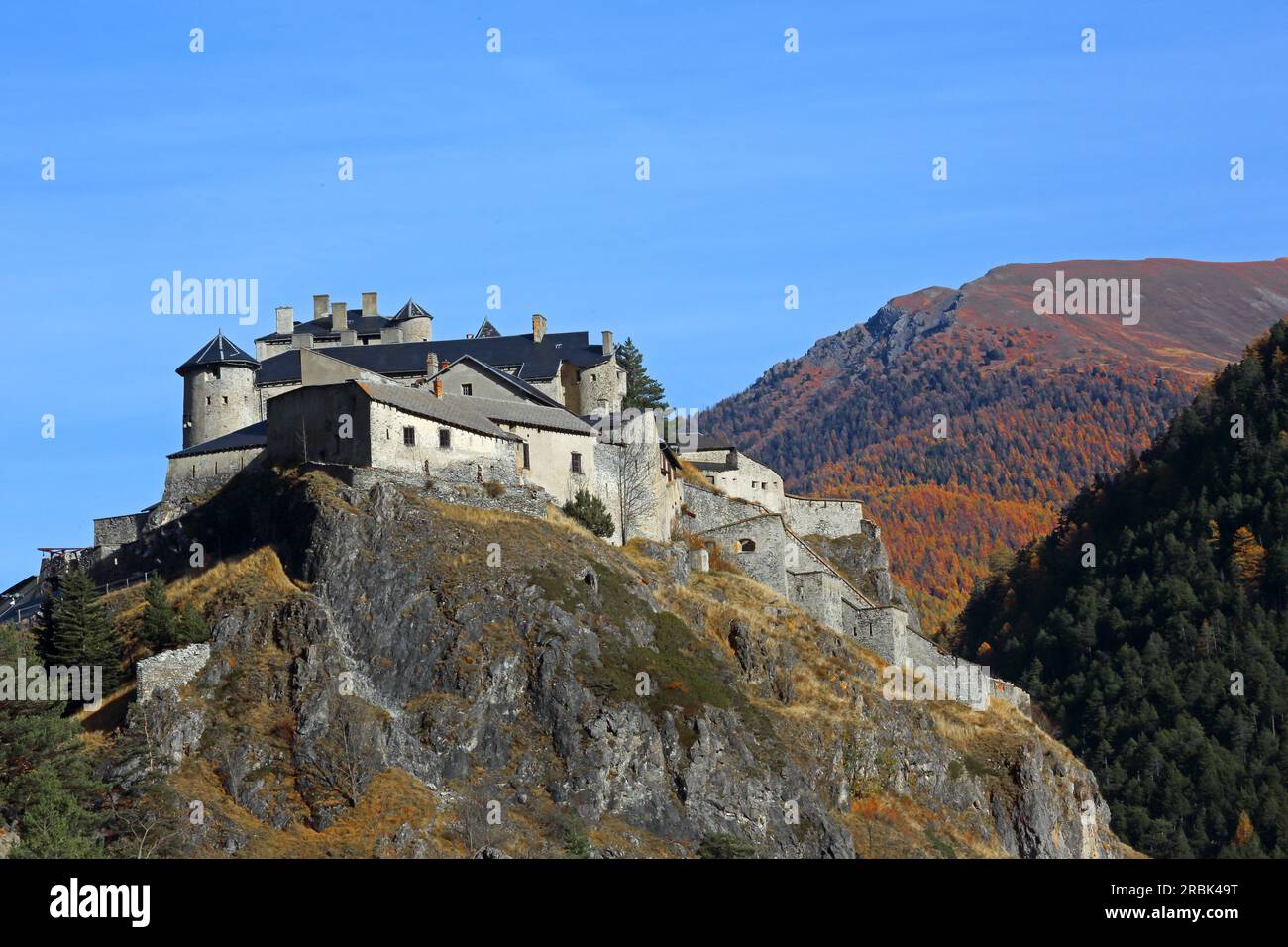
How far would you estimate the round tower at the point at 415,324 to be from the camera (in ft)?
325

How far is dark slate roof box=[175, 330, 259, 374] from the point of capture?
298ft

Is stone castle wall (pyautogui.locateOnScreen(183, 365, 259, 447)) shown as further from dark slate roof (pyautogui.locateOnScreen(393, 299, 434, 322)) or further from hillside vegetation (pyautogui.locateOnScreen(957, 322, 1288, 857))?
hillside vegetation (pyautogui.locateOnScreen(957, 322, 1288, 857))

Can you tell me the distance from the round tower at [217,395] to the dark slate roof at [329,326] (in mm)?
8607

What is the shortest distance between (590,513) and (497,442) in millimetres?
5924

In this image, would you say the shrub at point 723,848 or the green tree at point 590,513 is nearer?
the shrub at point 723,848

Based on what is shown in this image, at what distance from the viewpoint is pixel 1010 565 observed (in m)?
173

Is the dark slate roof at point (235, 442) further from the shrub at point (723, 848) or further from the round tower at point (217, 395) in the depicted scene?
the shrub at point (723, 848)

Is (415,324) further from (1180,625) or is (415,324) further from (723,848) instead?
(1180,625)

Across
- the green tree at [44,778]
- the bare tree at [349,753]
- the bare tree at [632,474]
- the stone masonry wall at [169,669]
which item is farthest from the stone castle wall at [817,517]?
the green tree at [44,778]

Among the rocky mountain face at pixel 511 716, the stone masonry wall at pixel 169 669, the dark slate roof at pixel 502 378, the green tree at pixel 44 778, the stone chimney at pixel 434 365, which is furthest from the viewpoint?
the dark slate roof at pixel 502 378

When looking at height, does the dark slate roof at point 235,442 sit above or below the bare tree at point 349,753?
above

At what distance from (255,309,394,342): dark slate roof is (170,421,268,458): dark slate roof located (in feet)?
49.6
